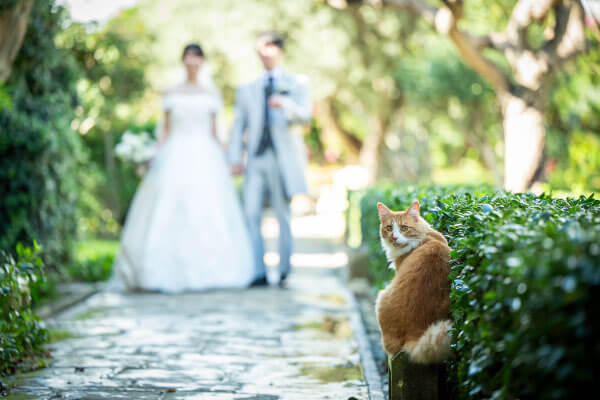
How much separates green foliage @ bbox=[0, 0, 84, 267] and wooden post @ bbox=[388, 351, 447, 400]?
5.04 metres

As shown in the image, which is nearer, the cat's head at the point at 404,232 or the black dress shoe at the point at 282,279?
the cat's head at the point at 404,232

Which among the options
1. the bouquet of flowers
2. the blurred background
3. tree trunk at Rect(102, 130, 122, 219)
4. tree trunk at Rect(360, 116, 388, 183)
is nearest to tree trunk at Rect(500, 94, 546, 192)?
the blurred background

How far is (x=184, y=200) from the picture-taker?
8.38 m

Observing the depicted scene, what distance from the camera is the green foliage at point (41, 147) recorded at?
24.1ft

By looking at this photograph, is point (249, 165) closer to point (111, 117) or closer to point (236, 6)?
point (111, 117)

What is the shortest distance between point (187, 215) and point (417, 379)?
537cm

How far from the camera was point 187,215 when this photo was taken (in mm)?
8344

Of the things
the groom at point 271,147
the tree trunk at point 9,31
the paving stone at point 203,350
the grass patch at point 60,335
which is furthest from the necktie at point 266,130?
the grass patch at point 60,335

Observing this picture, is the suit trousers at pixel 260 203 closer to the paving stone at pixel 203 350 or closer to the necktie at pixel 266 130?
the necktie at pixel 266 130

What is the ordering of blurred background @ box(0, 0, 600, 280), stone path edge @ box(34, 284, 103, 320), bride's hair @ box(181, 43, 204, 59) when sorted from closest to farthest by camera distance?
stone path edge @ box(34, 284, 103, 320)
blurred background @ box(0, 0, 600, 280)
bride's hair @ box(181, 43, 204, 59)

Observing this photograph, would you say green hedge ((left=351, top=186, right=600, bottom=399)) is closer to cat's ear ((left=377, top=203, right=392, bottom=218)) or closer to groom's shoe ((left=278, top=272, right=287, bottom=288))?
cat's ear ((left=377, top=203, right=392, bottom=218))

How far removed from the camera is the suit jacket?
342 inches

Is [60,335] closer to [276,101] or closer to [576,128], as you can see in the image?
[276,101]

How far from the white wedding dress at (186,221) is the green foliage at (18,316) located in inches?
127
